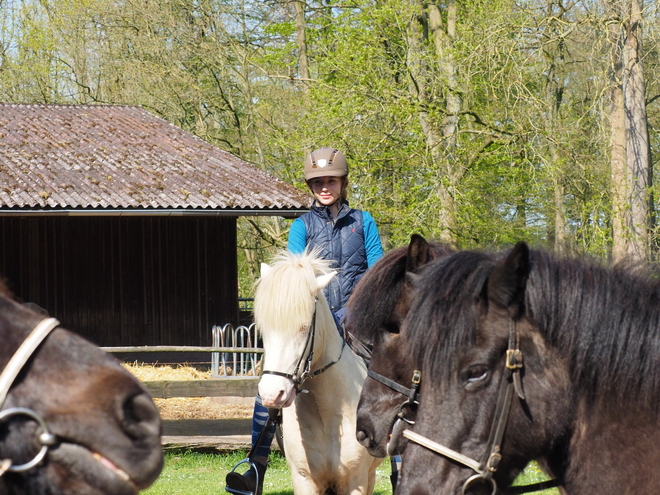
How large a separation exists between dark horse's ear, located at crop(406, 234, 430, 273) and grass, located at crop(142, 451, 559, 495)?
3572 millimetres

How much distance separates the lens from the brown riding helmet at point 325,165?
4.81 meters

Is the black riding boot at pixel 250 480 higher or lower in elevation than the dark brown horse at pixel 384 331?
lower

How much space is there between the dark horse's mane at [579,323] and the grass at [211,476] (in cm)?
469

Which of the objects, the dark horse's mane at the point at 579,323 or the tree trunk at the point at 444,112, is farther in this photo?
the tree trunk at the point at 444,112

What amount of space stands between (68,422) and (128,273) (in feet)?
44.5

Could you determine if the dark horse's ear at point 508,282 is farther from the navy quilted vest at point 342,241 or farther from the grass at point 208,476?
the grass at point 208,476

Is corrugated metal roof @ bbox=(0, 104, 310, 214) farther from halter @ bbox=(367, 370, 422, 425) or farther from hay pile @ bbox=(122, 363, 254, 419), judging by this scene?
halter @ bbox=(367, 370, 422, 425)

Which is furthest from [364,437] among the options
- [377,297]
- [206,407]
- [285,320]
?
[206,407]

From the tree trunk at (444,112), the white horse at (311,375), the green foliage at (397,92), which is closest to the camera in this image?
the white horse at (311,375)

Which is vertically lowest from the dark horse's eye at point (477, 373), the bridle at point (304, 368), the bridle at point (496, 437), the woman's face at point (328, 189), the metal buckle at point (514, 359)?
the bridle at point (304, 368)

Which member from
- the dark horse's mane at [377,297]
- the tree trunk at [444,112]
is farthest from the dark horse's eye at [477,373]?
the tree trunk at [444,112]

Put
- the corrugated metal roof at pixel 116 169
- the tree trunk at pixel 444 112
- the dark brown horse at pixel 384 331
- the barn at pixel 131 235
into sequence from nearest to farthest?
the dark brown horse at pixel 384 331, the corrugated metal roof at pixel 116 169, the barn at pixel 131 235, the tree trunk at pixel 444 112

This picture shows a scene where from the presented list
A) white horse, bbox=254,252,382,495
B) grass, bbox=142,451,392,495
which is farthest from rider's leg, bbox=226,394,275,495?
grass, bbox=142,451,392,495

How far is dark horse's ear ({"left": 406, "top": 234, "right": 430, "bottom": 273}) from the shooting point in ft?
12.2
